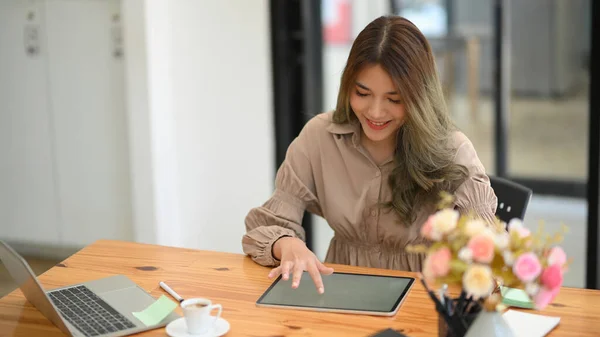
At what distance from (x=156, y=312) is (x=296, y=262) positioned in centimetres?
36

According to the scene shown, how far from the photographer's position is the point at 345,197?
7.49 ft

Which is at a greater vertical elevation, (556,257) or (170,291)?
(556,257)

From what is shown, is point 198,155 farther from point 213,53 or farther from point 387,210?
point 387,210

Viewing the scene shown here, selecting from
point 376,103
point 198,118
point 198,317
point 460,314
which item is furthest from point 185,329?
point 198,118

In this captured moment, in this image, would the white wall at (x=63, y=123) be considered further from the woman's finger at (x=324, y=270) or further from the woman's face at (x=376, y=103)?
the woman's finger at (x=324, y=270)

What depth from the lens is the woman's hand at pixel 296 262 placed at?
6.13 ft

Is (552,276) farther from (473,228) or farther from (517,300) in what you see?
(517,300)

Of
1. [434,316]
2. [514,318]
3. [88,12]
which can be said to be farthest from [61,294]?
[88,12]

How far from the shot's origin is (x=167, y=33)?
142 inches

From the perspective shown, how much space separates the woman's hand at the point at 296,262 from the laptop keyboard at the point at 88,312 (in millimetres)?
380

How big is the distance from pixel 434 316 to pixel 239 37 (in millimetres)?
2245

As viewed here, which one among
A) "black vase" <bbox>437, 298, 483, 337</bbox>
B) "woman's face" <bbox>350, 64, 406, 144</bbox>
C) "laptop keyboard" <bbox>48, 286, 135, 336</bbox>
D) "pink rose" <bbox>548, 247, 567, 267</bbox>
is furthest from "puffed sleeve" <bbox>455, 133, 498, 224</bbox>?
"laptop keyboard" <bbox>48, 286, 135, 336</bbox>

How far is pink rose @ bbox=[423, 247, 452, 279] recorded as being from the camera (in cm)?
131

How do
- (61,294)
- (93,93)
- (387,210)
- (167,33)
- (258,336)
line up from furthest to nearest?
(93,93), (167,33), (387,210), (61,294), (258,336)
